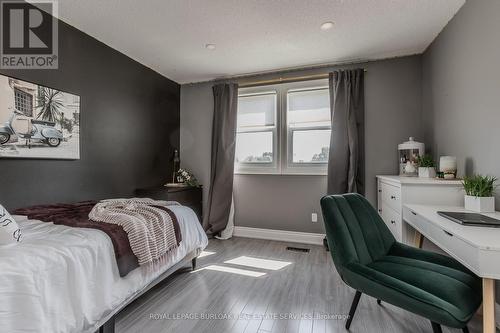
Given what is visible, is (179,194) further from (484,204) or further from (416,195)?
(484,204)

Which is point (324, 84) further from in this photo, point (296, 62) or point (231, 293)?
point (231, 293)

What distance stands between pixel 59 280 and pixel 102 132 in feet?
6.63

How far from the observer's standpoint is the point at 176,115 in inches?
158

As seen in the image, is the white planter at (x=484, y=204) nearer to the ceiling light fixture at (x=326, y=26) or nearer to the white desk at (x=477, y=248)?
the white desk at (x=477, y=248)

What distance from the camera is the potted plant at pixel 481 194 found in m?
1.56

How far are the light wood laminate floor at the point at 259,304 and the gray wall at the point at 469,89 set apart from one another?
1.27 meters

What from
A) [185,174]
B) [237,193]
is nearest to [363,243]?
[237,193]

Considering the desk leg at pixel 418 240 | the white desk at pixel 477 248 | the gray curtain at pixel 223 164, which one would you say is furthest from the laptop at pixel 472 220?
the gray curtain at pixel 223 164

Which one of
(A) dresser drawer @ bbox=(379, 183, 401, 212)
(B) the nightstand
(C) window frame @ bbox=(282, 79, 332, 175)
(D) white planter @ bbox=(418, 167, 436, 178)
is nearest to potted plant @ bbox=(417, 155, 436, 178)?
(D) white planter @ bbox=(418, 167, 436, 178)

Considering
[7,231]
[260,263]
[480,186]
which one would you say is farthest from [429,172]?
[7,231]

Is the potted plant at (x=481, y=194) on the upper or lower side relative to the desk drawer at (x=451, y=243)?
upper

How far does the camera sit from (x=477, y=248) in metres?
0.98

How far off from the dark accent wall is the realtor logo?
0.23 feet

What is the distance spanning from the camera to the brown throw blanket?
58.3 inches
